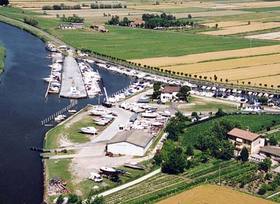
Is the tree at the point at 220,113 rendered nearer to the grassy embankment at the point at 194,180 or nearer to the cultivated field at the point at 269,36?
the grassy embankment at the point at 194,180

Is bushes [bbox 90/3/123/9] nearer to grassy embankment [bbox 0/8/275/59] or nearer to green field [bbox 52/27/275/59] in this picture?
grassy embankment [bbox 0/8/275/59]

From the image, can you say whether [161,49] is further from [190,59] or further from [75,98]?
[75,98]

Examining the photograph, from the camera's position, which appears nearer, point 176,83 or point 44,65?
point 176,83

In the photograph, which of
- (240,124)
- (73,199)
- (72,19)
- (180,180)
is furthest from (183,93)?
(72,19)

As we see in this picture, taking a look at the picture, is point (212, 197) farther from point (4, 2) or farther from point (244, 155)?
point (4, 2)

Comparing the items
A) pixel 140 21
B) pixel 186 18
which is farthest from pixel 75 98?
pixel 186 18

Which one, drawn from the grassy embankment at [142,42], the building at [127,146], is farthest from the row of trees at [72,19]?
the building at [127,146]

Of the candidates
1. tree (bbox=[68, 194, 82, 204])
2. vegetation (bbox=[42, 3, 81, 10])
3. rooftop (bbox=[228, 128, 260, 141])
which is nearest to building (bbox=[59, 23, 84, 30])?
vegetation (bbox=[42, 3, 81, 10])
